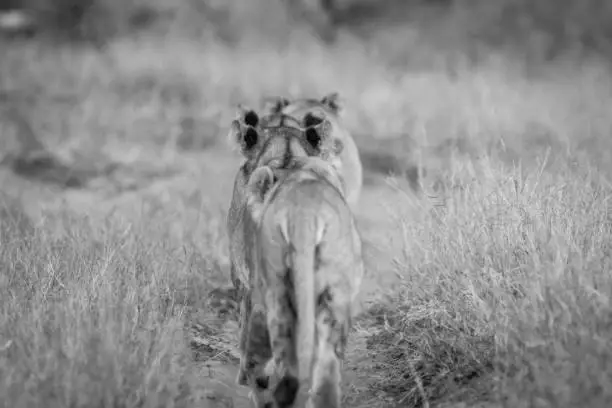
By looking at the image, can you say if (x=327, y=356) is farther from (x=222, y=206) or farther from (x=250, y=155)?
(x=222, y=206)

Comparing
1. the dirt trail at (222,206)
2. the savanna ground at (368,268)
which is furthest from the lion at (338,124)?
the savanna ground at (368,268)

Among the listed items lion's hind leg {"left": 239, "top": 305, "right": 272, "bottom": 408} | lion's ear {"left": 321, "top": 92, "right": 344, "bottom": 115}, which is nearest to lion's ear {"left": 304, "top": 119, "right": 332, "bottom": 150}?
lion's hind leg {"left": 239, "top": 305, "right": 272, "bottom": 408}

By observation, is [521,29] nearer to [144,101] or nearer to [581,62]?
[581,62]

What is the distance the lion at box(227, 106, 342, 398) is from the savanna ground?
443 mm

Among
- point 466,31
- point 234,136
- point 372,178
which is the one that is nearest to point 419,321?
point 234,136

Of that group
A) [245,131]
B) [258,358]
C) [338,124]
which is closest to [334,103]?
[338,124]

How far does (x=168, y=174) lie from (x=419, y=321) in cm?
556

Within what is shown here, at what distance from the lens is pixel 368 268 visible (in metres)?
6.58

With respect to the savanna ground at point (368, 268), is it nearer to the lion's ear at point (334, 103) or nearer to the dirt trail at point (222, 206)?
the dirt trail at point (222, 206)

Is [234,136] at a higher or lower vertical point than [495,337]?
higher

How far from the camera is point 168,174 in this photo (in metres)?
9.95

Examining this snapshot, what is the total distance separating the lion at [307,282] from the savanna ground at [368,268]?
2.13 feet

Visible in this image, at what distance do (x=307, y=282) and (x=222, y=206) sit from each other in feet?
14.7

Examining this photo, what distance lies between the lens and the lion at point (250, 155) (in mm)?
4168
